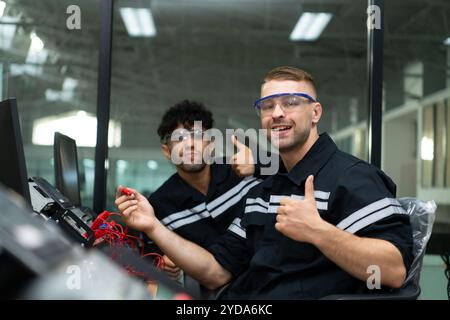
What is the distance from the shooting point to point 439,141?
810 centimetres

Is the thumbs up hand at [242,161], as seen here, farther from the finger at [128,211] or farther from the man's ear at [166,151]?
the finger at [128,211]

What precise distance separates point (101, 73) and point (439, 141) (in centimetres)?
714

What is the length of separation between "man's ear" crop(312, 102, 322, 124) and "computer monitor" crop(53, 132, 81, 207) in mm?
1030

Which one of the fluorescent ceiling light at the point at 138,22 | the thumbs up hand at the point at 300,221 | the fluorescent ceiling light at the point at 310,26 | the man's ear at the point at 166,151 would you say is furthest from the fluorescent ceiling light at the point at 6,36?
the fluorescent ceiling light at the point at 310,26

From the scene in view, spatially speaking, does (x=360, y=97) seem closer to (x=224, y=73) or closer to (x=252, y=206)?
(x=224, y=73)

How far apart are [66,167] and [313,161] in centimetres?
107

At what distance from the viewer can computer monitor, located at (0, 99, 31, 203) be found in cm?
134

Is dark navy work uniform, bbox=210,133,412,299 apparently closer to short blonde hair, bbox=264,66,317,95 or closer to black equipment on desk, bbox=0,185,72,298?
short blonde hair, bbox=264,66,317,95

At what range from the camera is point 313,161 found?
5.26 feet

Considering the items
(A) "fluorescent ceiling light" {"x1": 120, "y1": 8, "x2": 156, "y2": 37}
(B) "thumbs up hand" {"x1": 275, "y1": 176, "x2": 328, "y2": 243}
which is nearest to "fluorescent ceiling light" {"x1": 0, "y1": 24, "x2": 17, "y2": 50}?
(A) "fluorescent ceiling light" {"x1": 120, "y1": 8, "x2": 156, "y2": 37}

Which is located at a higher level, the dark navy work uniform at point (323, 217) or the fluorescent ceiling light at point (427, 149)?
the fluorescent ceiling light at point (427, 149)

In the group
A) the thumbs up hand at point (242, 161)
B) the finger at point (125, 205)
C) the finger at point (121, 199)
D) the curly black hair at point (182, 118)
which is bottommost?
the finger at point (125, 205)

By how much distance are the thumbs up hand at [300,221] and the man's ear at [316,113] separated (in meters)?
0.46

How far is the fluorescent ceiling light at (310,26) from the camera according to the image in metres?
7.25
